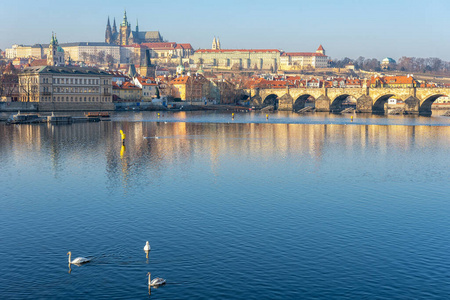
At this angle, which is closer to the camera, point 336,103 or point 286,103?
point 336,103

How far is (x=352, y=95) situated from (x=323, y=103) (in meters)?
8.52

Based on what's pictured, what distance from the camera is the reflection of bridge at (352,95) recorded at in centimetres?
12025

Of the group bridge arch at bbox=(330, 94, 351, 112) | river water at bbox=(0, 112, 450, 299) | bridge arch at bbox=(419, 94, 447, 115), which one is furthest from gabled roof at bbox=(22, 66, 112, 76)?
river water at bbox=(0, 112, 450, 299)

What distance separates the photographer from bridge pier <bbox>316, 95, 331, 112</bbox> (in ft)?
451

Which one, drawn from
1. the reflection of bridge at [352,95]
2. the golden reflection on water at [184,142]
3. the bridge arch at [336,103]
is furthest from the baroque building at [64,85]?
the bridge arch at [336,103]

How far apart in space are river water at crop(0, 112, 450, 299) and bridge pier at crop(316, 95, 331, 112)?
91.3 meters

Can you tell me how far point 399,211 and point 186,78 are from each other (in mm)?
121152

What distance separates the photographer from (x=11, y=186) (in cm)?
3172

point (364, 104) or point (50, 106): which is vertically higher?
point (50, 106)

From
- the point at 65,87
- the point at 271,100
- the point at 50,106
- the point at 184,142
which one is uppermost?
the point at 65,87

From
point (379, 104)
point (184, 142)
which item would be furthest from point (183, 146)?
point (379, 104)

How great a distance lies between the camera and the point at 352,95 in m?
132

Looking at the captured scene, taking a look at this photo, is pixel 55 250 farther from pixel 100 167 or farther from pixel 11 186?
pixel 100 167

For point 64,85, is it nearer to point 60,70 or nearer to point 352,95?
point 60,70
